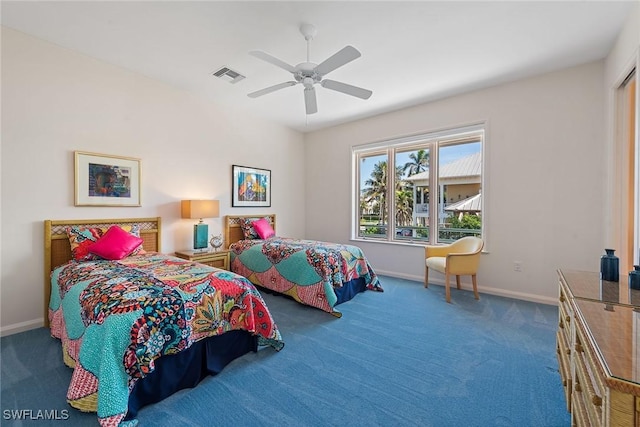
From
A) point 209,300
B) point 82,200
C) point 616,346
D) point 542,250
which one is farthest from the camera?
point 542,250

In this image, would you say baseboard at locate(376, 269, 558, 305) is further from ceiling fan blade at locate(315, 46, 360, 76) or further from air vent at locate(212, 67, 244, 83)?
air vent at locate(212, 67, 244, 83)

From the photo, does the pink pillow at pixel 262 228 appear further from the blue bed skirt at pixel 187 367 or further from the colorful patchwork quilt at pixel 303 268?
the blue bed skirt at pixel 187 367

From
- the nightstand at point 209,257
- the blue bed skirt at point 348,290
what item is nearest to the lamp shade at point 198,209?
the nightstand at point 209,257

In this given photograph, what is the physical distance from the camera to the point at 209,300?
204 centimetres

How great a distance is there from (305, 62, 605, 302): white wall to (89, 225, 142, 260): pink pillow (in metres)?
4.18

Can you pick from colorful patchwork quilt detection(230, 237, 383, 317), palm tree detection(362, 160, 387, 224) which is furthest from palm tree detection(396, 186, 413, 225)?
colorful patchwork quilt detection(230, 237, 383, 317)

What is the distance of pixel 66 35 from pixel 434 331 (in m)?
4.71

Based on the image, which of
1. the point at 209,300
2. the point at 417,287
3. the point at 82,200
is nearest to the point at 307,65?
the point at 209,300

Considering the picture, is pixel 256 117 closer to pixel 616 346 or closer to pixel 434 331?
pixel 434 331

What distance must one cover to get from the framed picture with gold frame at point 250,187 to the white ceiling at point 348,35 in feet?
5.13

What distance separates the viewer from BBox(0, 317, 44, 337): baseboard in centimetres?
264

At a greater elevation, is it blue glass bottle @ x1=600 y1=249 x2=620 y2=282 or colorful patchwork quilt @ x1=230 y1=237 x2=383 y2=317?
blue glass bottle @ x1=600 y1=249 x2=620 y2=282

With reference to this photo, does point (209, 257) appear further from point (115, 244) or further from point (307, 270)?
point (307, 270)

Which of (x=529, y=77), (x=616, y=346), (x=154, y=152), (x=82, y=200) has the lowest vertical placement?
(x=616, y=346)
